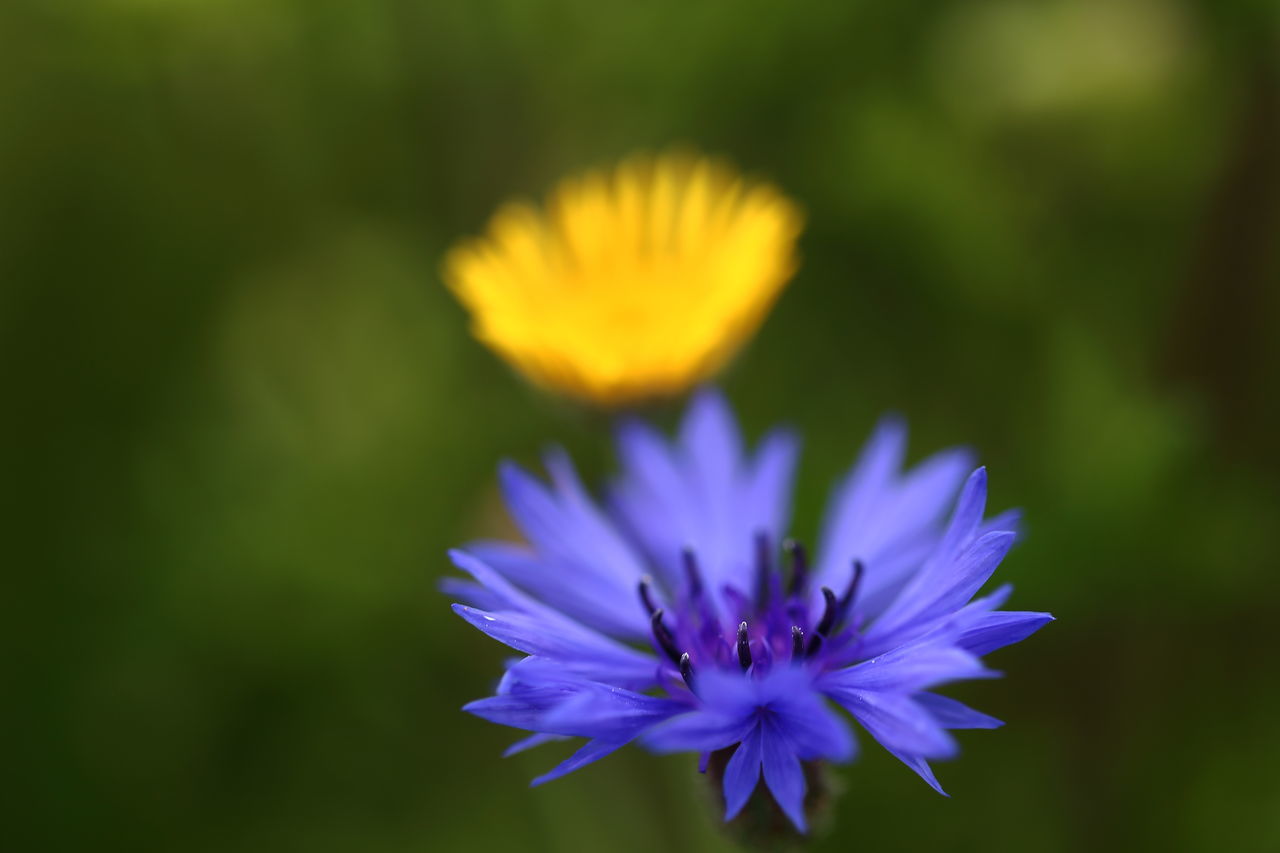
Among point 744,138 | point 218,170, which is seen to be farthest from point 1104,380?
point 218,170

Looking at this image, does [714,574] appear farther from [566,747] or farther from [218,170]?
[218,170]

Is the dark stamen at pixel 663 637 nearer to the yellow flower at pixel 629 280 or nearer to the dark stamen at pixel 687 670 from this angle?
the dark stamen at pixel 687 670

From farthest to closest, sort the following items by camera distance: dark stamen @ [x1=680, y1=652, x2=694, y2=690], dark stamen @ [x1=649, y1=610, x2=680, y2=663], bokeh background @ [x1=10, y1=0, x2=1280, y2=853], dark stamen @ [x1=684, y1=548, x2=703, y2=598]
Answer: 1. bokeh background @ [x1=10, y1=0, x2=1280, y2=853]
2. dark stamen @ [x1=684, y1=548, x2=703, y2=598]
3. dark stamen @ [x1=649, y1=610, x2=680, y2=663]
4. dark stamen @ [x1=680, y1=652, x2=694, y2=690]

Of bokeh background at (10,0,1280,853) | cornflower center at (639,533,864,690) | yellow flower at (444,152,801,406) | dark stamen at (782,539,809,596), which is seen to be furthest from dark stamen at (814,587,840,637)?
yellow flower at (444,152,801,406)

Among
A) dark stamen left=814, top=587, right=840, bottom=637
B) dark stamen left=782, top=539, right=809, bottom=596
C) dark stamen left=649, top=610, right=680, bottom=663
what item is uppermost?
dark stamen left=782, top=539, right=809, bottom=596

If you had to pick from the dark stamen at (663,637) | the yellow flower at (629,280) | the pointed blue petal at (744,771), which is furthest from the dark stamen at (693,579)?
the yellow flower at (629,280)

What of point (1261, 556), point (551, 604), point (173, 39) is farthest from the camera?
point (173, 39)

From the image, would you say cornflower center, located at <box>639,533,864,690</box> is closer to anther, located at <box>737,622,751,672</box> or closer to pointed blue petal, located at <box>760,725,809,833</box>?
anther, located at <box>737,622,751,672</box>
